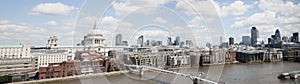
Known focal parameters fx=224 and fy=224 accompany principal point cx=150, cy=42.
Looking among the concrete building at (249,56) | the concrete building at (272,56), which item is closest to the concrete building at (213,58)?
the concrete building at (249,56)

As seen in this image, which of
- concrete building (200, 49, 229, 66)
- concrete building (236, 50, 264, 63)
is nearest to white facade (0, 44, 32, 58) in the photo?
concrete building (200, 49, 229, 66)

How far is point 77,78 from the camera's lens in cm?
506

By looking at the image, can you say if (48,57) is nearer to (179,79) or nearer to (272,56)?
(179,79)

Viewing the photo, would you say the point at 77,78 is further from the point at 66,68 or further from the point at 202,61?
the point at 202,61

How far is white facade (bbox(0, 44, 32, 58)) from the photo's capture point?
7.51 meters

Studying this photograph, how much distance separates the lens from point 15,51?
301 inches

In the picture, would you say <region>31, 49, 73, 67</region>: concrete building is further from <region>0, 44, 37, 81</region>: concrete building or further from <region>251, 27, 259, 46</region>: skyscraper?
<region>251, 27, 259, 46</region>: skyscraper

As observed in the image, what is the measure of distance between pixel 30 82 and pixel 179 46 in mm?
8574

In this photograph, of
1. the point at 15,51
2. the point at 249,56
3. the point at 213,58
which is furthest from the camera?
the point at 249,56

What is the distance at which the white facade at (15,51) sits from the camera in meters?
7.51

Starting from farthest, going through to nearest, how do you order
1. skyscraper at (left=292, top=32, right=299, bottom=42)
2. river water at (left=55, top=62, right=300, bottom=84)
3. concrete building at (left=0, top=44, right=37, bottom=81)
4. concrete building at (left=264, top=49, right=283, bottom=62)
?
skyscraper at (left=292, top=32, right=299, bottom=42) → concrete building at (left=264, top=49, right=283, bottom=62) → concrete building at (left=0, top=44, right=37, bottom=81) → river water at (left=55, top=62, right=300, bottom=84)

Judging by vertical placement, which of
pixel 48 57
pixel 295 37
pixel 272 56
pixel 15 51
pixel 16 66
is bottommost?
pixel 272 56

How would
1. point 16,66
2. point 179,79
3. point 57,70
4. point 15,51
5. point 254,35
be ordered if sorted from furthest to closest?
1. point 254,35
2. point 15,51
3. point 16,66
4. point 57,70
5. point 179,79

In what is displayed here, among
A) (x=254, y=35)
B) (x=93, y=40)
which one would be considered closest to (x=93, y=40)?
(x=93, y=40)
